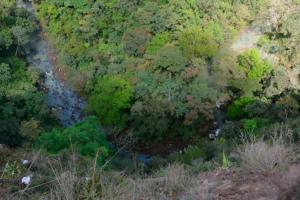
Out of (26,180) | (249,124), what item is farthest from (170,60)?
(26,180)

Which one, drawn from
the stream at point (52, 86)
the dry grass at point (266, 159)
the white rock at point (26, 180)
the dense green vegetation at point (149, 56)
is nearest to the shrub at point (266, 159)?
the dry grass at point (266, 159)

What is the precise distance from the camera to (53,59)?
19.8 metres

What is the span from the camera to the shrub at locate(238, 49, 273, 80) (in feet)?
53.9

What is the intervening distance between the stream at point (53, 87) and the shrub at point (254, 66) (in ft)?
21.6

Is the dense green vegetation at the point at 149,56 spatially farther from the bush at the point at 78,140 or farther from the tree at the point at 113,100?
the bush at the point at 78,140

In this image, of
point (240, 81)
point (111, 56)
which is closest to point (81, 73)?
point (111, 56)

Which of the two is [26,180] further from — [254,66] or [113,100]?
[254,66]

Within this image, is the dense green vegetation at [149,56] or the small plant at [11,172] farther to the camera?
the dense green vegetation at [149,56]

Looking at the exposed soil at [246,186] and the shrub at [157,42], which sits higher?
the exposed soil at [246,186]

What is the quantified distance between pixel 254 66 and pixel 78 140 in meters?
7.02

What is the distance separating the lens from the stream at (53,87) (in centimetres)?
1795

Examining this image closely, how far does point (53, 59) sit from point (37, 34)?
171cm

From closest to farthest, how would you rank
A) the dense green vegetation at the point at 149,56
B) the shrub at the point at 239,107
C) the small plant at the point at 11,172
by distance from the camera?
1. the small plant at the point at 11,172
2. the dense green vegetation at the point at 149,56
3. the shrub at the point at 239,107

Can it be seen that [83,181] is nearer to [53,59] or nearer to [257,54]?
[257,54]
